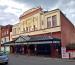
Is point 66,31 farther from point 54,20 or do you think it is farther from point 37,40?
point 37,40

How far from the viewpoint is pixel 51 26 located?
177 ft

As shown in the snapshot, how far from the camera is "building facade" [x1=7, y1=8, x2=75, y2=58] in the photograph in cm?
5078

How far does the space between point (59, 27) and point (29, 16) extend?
17.4m

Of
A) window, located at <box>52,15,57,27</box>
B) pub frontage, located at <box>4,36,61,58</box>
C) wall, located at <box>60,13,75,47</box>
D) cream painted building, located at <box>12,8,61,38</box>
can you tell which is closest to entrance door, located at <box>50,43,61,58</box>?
pub frontage, located at <box>4,36,61,58</box>

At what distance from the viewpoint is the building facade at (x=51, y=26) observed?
5078 cm

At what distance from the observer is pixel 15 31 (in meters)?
76.9

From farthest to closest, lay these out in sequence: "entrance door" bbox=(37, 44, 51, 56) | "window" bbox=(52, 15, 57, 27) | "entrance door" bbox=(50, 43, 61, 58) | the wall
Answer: "entrance door" bbox=(37, 44, 51, 56), "window" bbox=(52, 15, 57, 27), the wall, "entrance door" bbox=(50, 43, 61, 58)

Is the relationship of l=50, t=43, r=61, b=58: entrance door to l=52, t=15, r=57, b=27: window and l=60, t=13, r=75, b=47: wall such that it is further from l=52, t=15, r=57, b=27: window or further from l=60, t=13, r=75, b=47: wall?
l=52, t=15, r=57, b=27: window

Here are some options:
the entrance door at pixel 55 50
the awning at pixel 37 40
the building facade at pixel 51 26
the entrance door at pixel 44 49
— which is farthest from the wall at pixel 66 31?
the entrance door at pixel 44 49

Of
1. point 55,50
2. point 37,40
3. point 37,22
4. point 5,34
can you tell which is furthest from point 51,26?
point 5,34

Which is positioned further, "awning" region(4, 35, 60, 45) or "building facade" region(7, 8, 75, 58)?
"building facade" region(7, 8, 75, 58)

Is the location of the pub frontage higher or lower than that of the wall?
lower

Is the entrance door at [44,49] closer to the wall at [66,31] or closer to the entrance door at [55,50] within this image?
the entrance door at [55,50]

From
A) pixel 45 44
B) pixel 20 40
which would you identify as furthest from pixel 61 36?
pixel 20 40
